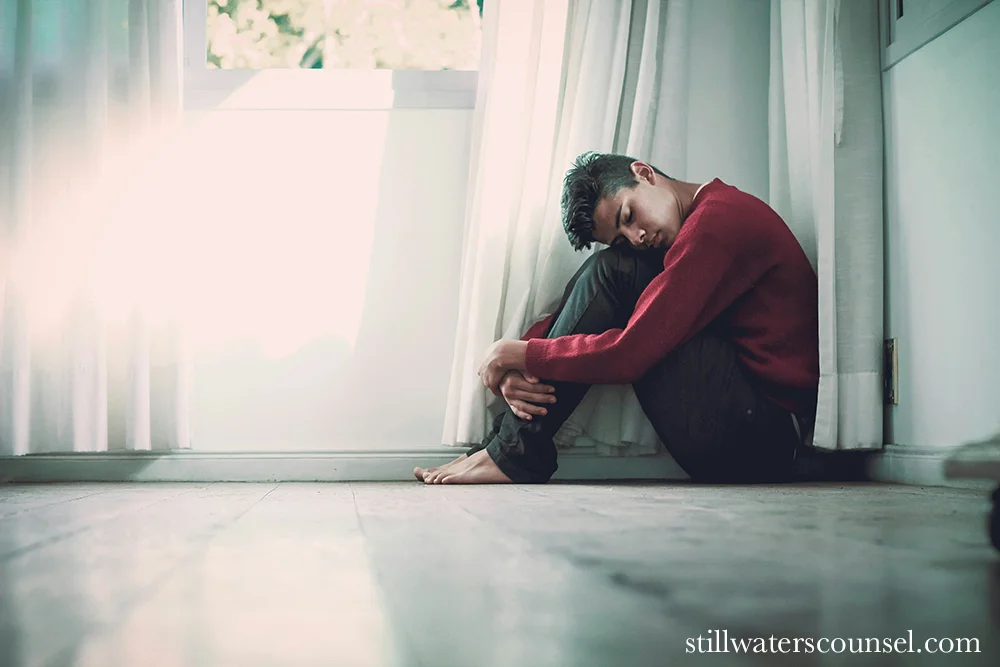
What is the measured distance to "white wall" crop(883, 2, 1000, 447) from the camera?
1.57 metres

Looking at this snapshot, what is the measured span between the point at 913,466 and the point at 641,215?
783mm

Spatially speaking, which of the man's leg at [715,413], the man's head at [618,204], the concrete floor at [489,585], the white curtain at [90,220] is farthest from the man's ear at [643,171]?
the white curtain at [90,220]

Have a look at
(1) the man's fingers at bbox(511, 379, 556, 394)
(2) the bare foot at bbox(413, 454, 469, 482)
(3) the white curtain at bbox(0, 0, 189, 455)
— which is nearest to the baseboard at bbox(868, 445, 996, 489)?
(1) the man's fingers at bbox(511, 379, 556, 394)

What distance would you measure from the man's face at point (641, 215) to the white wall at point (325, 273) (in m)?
0.56

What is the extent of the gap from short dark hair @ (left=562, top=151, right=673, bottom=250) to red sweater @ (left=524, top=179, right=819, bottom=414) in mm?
181

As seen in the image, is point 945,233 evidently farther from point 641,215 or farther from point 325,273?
point 325,273

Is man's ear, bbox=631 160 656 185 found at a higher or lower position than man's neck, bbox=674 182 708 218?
higher

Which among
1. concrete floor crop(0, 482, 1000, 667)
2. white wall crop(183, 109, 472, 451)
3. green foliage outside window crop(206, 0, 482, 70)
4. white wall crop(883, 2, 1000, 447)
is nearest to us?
concrete floor crop(0, 482, 1000, 667)

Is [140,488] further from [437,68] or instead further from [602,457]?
[437,68]

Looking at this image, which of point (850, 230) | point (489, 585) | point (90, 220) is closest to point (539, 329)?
point (850, 230)

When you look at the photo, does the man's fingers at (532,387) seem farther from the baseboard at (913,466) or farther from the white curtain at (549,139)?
the baseboard at (913,466)

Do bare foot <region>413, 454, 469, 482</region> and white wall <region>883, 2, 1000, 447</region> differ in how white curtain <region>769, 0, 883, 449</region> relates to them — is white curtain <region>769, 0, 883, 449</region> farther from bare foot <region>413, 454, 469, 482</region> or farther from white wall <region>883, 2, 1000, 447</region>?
bare foot <region>413, 454, 469, 482</region>

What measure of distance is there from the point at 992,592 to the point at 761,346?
138 centimetres

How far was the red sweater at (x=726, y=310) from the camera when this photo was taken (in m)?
1.78
